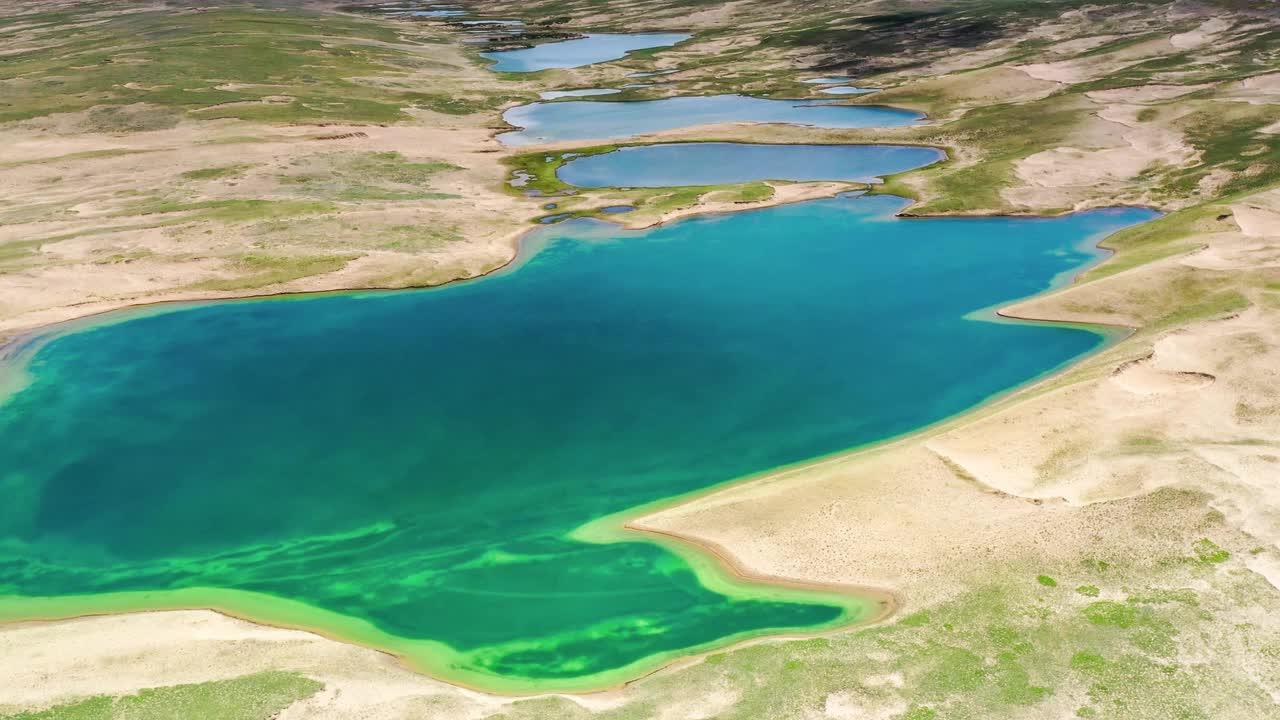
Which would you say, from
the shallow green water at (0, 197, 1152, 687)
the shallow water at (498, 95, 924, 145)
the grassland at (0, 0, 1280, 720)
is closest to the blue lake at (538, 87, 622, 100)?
the grassland at (0, 0, 1280, 720)

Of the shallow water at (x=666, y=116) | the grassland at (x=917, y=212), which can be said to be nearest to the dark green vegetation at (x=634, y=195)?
the grassland at (x=917, y=212)

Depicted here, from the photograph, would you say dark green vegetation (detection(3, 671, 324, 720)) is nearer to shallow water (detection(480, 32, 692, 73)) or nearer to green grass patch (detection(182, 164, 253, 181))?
green grass patch (detection(182, 164, 253, 181))

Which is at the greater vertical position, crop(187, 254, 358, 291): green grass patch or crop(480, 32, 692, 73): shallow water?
crop(480, 32, 692, 73): shallow water

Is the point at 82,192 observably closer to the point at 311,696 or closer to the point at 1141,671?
the point at 311,696

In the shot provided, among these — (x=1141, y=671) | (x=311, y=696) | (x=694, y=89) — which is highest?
(x=694, y=89)

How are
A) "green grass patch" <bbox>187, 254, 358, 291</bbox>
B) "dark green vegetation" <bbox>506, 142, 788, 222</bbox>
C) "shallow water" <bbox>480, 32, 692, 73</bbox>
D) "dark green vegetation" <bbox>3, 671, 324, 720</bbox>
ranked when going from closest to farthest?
"dark green vegetation" <bbox>3, 671, 324, 720</bbox>
"green grass patch" <bbox>187, 254, 358, 291</bbox>
"dark green vegetation" <bbox>506, 142, 788, 222</bbox>
"shallow water" <bbox>480, 32, 692, 73</bbox>

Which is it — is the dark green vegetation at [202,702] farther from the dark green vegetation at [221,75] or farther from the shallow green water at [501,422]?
the dark green vegetation at [221,75]

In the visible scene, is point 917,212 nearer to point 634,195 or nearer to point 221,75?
point 634,195

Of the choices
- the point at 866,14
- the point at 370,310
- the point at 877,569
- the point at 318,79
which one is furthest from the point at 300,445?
the point at 866,14
